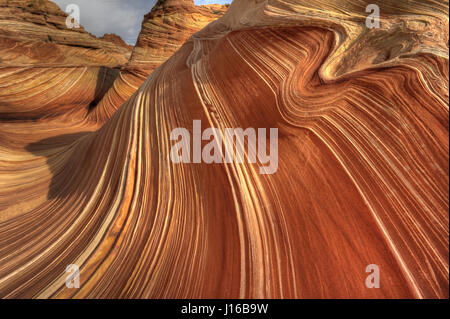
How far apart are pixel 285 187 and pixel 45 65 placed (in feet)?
23.3

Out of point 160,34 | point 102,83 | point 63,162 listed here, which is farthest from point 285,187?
point 102,83

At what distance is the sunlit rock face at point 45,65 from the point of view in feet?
15.6

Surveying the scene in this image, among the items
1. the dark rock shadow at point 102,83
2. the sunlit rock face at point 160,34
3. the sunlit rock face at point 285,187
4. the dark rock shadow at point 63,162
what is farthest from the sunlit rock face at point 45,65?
the sunlit rock face at point 285,187

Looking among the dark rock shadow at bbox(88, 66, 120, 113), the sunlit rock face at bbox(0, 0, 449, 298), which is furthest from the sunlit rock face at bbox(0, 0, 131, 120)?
the sunlit rock face at bbox(0, 0, 449, 298)

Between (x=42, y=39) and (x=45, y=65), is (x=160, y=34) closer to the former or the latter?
(x=45, y=65)

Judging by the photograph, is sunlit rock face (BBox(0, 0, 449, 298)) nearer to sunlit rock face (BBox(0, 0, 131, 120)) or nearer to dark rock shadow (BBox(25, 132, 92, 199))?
dark rock shadow (BBox(25, 132, 92, 199))

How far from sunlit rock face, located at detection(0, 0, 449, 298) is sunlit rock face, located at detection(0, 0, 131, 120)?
4081 millimetres

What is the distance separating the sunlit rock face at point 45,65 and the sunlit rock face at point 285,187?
13.4ft

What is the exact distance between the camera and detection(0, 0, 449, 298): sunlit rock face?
3.28ft

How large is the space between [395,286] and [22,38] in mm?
9071

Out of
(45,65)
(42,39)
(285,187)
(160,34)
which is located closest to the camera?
(285,187)

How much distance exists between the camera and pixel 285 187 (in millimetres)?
1303

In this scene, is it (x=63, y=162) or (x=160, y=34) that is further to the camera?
(x=160, y=34)

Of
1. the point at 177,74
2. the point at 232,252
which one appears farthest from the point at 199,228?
the point at 177,74
